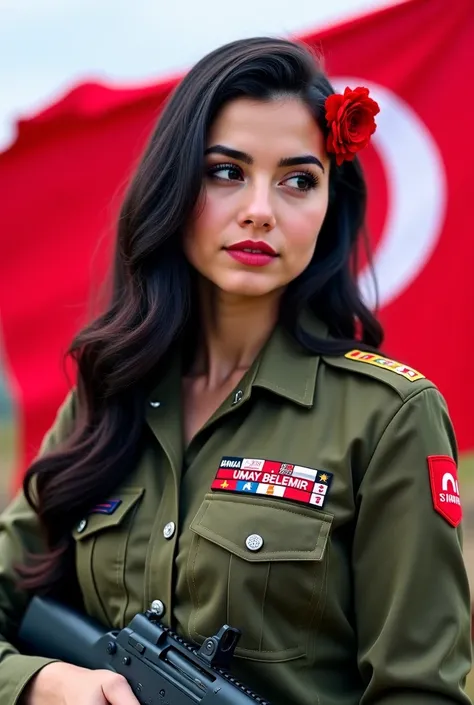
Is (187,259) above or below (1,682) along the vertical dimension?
above

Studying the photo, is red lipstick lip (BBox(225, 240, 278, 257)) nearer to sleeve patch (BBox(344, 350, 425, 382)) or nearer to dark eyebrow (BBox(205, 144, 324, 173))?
dark eyebrow (BBox(205, 144, 324, 173))

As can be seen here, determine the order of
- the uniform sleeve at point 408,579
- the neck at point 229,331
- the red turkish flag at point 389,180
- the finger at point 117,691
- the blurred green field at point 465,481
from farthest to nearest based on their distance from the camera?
the blurred green field at point 465,481, the red turkish flag at point 389,180, the neck at point 229,331, the finger at point 117,691, the uniform sleeve at point 408,579

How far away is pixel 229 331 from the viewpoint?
2.15 metres

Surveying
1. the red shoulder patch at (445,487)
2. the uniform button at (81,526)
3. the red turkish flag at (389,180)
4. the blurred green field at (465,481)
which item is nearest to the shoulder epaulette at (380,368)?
the red shoulder patch at (445,487)

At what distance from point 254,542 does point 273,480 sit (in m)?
0.13

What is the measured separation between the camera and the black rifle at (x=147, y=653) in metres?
1.69

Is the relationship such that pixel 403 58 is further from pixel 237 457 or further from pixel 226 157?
pixel 237 457

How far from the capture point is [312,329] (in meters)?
2.08

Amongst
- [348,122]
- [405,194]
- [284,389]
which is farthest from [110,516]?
[405,194]

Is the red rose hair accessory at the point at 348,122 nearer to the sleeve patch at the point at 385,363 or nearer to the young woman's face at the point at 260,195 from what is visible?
the young woman's face at the point at 260,195

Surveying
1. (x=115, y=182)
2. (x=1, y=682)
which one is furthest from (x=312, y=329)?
(x=115, y=182)

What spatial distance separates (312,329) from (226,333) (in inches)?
7.8

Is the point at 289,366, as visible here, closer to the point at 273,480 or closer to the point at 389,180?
the point at 273,480

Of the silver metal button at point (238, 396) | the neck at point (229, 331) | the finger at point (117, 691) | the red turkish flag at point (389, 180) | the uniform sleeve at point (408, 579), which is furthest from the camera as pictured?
the red turkish flag at point (389, 180)
